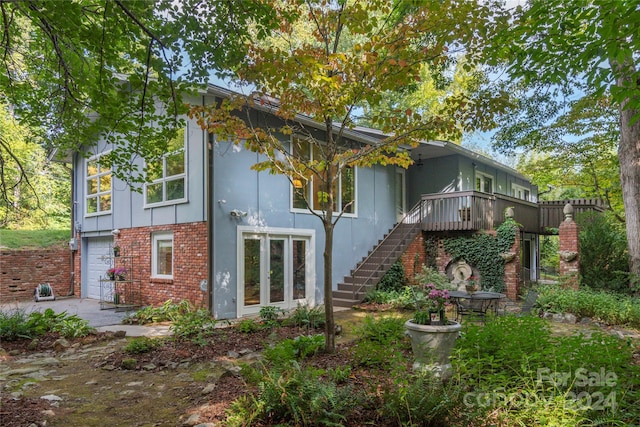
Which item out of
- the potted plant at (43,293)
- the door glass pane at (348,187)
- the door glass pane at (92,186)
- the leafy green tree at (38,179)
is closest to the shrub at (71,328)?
the potted plant at (43,293)

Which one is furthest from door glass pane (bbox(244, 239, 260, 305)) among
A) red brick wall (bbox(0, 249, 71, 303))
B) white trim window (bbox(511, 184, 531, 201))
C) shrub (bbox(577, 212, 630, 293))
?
white trim window (bbox(511, 184, 531, 201))

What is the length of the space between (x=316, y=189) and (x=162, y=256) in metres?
4.54

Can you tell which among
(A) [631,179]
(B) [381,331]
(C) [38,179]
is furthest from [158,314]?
(A) [631,179]

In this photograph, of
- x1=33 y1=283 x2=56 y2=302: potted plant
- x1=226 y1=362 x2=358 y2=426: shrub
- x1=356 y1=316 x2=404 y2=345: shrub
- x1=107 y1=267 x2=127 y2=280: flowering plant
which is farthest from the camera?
x1=33 y1=283 x2=56 y2=302: potted plant

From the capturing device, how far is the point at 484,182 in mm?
17062

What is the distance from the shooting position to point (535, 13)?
5.32 meters

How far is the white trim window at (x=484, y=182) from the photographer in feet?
54.0

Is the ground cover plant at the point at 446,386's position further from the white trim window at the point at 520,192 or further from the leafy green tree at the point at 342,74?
the white trim window at the point at 520,192

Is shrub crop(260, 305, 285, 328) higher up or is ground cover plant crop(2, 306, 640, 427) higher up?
ground cover plant crop(2, 306, 640, 427)

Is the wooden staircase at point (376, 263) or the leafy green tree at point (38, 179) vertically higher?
the leafy green tree at point (38, 179)

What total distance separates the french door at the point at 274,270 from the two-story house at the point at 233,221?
0.03 m

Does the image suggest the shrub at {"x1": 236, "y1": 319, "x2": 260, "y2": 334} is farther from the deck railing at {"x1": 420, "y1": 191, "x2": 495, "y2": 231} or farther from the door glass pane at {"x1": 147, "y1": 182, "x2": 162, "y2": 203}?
the deck railing at {"x1": 420, "y1": 191, "x2": 495, "y2": 231}

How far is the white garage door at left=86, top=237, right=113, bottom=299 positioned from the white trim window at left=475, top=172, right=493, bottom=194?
13.9m

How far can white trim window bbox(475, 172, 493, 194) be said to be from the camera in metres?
16.5
